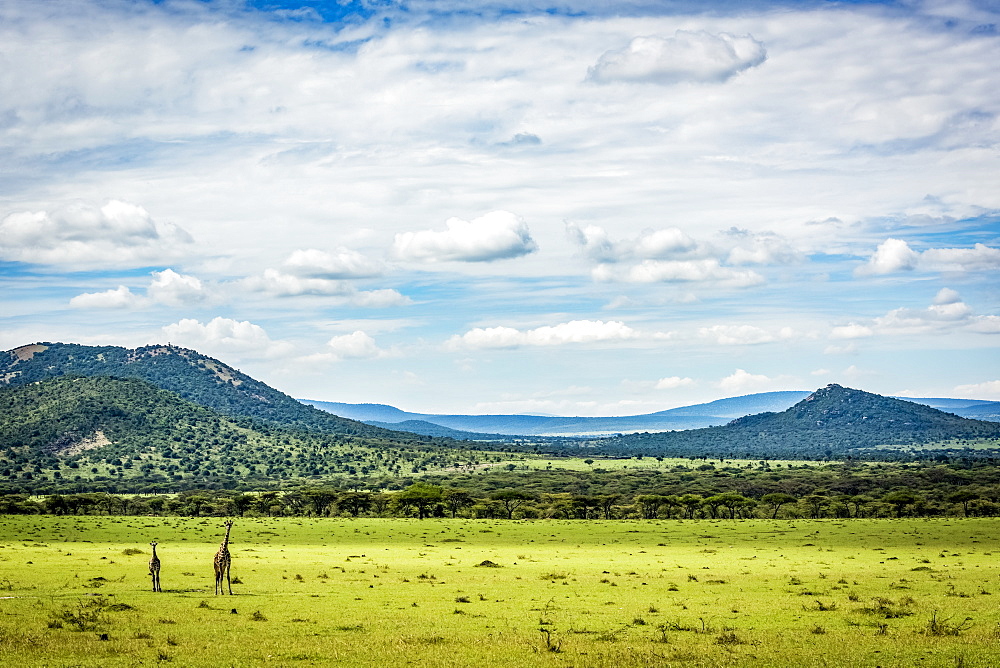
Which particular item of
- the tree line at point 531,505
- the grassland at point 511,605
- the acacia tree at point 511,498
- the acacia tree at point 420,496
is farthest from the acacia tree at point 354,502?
the grassland at point 511,605

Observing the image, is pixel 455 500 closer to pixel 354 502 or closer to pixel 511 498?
pixel 511 498

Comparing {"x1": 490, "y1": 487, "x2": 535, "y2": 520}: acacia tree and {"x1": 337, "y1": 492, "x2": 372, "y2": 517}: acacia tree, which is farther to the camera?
{"x1": 337, "y1": 492, "x2": 372, "y2": 517}: acacia tree

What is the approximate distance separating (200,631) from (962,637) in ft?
66.3

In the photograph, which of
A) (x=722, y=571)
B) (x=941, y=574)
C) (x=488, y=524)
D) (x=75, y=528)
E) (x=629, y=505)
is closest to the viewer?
(x=941, y=574)

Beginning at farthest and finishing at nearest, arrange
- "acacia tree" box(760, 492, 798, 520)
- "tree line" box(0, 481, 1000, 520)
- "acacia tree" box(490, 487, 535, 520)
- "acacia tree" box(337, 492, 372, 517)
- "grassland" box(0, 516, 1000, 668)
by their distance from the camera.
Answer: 1. "acacia tree" box(337, 492, 372, 517)
2. "acacia tree" box(760, 492, 798, 520)
3. "acacia tree" box(490, 487, 535, 520)
4. "tree line" box(0, 481, 1000, 520)
5. "grassland" box(0, 516, 1000, 668)

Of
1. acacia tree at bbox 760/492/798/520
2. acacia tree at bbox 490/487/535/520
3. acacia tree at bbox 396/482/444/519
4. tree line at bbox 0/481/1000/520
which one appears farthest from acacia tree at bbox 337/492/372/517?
acacia tree at bbox 760/492/798/520

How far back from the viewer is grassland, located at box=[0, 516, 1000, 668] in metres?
21.7

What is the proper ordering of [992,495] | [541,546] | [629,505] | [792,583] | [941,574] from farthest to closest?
[629,505] → [992,495] → [541,546] → [941,574] → [792,583]

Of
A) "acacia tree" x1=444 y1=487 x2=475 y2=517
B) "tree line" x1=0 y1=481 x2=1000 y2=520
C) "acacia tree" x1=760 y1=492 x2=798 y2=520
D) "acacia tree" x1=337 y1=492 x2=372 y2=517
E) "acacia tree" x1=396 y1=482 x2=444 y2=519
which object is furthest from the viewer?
"acacia tree" x1=337 y1=492 x2=372 y2=517

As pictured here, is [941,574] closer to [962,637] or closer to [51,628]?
[962,637]

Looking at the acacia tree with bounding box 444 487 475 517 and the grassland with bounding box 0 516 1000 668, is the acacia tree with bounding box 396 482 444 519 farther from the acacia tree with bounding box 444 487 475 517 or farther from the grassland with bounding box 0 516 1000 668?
the grassland with bounding box 0 516 1000 668

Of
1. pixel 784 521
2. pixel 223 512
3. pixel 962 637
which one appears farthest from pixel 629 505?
pixel 962 637

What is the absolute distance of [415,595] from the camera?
33.8 m

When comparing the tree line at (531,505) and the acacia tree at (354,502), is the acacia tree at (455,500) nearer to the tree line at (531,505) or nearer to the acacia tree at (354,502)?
the tree line at (531,505)
